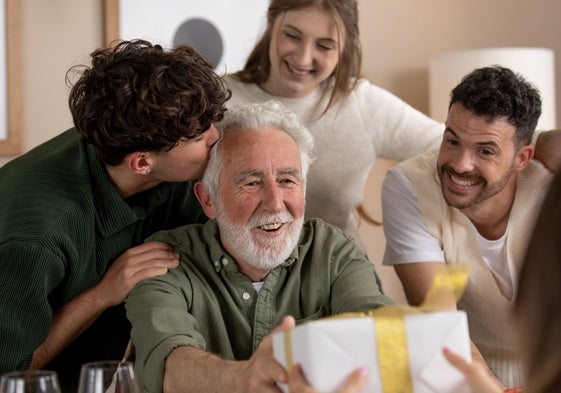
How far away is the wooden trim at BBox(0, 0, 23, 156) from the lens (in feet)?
11.7

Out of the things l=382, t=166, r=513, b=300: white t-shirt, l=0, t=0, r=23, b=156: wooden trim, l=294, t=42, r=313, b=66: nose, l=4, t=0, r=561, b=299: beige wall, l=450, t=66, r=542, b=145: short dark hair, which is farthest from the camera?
l=4, t=0, r=561, b=299: beige wall

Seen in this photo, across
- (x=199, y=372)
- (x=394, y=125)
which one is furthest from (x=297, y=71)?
(x=199, y=372)

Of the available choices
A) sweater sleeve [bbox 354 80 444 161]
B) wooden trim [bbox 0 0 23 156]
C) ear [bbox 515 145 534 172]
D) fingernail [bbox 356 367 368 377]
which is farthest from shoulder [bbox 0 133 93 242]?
wooden trim [bbox 0 0 23 156]

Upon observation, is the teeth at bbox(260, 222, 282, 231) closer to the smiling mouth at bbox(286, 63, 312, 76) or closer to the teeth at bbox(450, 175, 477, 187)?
the teeth at bbox(450, 175, 477, 187)

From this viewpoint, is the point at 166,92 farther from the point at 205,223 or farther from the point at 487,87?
the point at 487,87

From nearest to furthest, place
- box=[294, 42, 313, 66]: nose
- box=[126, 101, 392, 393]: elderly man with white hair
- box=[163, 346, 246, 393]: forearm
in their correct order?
box=[163, 346, 246, 393]: forearm → box=[126, 101, 392, 393]: elderly man with white hair → box=[294, 42, 313, 66]: nose

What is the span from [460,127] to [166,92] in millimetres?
848

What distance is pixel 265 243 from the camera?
197 centimetres

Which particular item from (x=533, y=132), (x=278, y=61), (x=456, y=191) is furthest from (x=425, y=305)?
(x=278, y=61)

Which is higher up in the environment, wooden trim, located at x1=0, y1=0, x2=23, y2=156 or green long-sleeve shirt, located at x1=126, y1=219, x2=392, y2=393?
green long-sleeve shirt, located at x1=126, y1=219, x2=392, y2=393

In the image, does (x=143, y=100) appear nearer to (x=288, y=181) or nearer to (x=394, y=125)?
(x=288, y=181)

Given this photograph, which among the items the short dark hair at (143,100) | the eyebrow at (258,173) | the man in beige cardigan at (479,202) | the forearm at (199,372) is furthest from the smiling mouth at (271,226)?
the man in beige cardigan at (479,202)

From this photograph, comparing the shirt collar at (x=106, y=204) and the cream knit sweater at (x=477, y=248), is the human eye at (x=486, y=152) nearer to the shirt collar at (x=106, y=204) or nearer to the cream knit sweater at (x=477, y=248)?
the cream knit sweater at (x=477, y=248)

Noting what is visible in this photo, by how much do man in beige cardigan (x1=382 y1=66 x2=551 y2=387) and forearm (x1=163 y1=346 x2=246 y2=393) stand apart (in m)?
0.95
